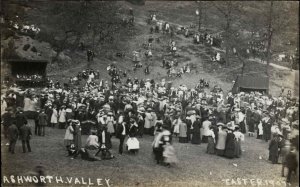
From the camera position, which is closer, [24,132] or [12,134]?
[12,134]

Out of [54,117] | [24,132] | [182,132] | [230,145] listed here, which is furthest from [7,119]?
[230,145]

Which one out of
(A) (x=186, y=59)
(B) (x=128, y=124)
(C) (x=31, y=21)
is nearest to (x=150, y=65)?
(A) (x=186, y=59)

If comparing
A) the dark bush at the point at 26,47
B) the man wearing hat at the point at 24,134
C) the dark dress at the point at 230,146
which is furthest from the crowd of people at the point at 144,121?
the dark bush at the point at 26,47

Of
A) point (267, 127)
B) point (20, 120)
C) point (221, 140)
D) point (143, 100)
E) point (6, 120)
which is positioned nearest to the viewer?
point (20, 120)

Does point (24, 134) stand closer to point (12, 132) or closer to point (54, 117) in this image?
point (12, 132)

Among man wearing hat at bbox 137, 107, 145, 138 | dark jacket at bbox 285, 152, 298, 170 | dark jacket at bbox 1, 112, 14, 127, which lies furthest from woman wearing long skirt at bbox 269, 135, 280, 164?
dark jacket at bbox 1, 112, 14, 127

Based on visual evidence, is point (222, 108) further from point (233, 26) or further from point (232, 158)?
point (233, 26)
